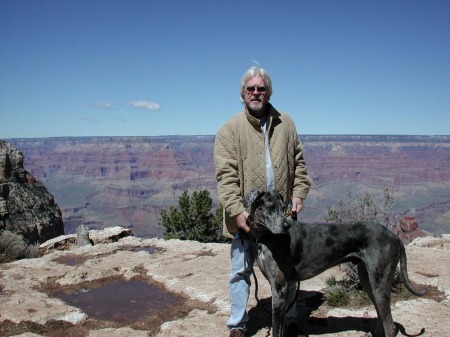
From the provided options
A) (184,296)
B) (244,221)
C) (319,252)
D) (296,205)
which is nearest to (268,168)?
(296,205)

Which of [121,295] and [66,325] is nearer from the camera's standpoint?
[66,325]

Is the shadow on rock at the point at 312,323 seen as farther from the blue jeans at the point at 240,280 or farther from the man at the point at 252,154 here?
the man at the point at 252,154

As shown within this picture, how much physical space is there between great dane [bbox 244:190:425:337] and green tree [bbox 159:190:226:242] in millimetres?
11427

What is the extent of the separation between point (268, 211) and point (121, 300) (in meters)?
4.22

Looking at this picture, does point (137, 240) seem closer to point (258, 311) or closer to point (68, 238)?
point (68, 238)

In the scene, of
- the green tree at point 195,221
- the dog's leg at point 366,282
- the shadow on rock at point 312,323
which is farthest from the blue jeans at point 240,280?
the green tree at point 195,221

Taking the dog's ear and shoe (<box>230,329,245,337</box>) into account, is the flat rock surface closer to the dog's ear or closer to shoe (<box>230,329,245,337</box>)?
shoe (<box>230,329,245,337</box>)

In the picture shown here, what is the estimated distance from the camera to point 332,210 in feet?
25.4

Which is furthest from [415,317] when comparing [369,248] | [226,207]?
[226,207]

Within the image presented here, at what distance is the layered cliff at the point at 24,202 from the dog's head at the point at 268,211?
1174 inches

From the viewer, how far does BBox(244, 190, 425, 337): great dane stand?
4.07 metres

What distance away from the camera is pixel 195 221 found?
15938mm

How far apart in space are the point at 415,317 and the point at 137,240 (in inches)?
363

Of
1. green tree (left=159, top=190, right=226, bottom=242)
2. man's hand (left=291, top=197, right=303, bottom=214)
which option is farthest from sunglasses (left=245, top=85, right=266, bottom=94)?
green tree (left=159, top=190, right=226, bottom=242)
